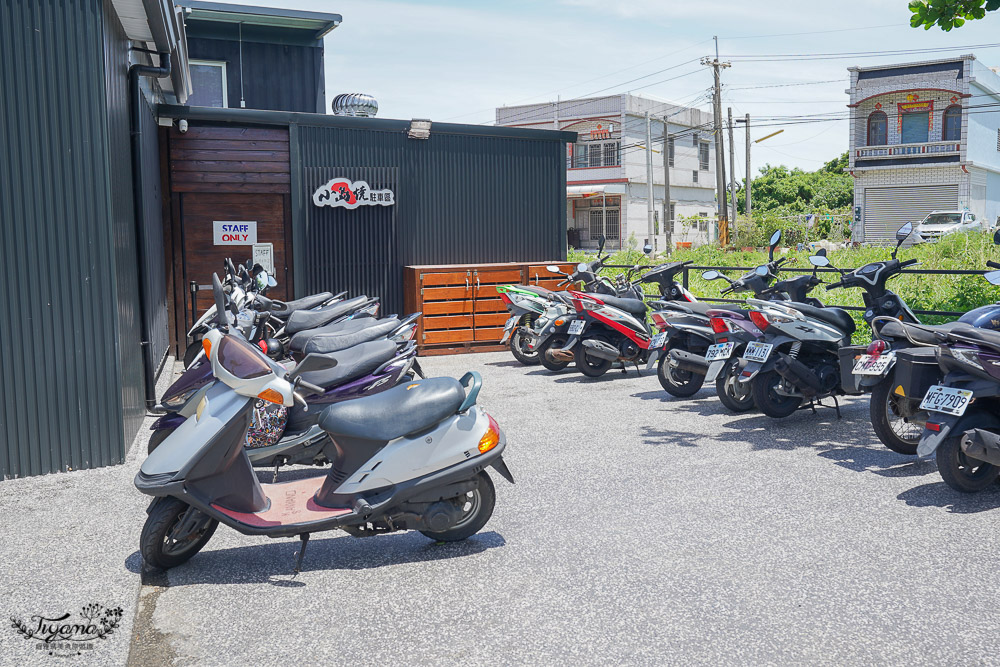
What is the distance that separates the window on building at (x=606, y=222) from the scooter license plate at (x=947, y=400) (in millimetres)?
44294

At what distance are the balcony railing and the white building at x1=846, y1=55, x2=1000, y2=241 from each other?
0.05m

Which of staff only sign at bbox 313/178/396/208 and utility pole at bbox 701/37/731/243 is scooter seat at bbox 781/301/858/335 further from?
utility pole at bbox 701/37/731/243

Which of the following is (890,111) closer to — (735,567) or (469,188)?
(469,188)

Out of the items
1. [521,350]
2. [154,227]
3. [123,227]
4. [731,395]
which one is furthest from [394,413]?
[521,350]

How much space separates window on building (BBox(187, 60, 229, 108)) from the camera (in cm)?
1536

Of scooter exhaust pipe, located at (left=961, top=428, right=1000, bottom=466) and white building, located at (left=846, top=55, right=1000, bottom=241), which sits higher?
white building, located at (left=846, top=55, right=1000, bottom=241)

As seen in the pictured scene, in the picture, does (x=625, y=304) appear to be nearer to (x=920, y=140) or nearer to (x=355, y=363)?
(x=355, y=363)

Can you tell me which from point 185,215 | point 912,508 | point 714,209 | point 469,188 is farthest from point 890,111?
point 912,508

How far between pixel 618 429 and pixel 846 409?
7.03ft

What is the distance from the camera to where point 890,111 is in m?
44.8

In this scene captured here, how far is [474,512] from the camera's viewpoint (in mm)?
4488

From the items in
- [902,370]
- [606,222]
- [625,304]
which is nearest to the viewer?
[902,370]

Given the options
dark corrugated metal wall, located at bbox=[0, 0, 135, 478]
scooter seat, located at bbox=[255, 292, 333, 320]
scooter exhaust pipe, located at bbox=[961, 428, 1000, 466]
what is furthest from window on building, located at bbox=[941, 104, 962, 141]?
dark corrugated metal wall, located at bbox=[0, 0, 135, 478]

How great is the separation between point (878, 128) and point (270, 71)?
37.9 m
